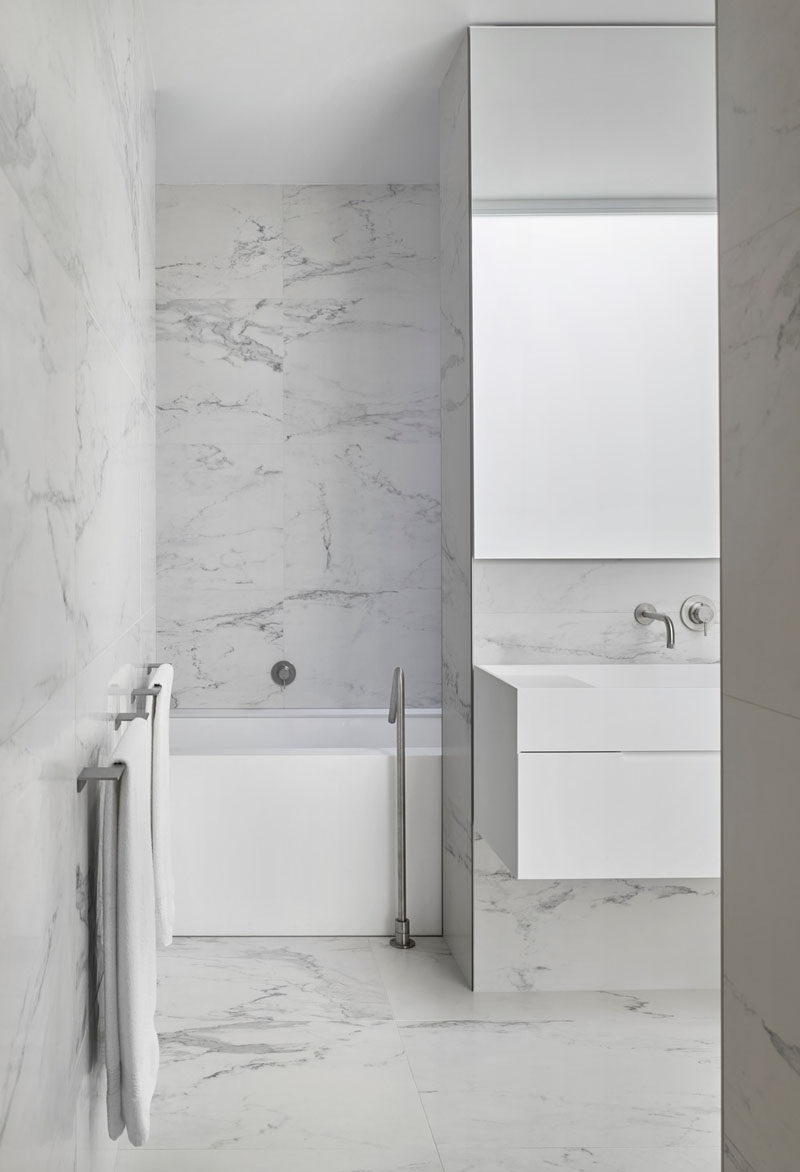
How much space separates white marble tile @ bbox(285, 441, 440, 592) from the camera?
4.33 m

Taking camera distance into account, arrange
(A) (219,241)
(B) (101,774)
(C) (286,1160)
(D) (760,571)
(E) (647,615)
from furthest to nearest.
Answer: (A) (219,241) → (E) (647,615) → (C) (286,1160) → (B) (101,774) → (D) (760,571)

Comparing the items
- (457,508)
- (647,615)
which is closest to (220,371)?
(457,508)

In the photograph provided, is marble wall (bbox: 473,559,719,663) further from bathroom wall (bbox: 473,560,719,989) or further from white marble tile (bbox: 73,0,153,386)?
white marble tile (bbox: 73,0,153,386)

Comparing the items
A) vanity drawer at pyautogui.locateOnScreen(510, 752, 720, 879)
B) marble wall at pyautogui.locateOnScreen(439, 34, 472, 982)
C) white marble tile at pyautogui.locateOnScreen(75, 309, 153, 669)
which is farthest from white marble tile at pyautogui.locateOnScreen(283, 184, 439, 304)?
vanity drawer at pyautogui.locateOnScreen(510, 752, 720, 879)

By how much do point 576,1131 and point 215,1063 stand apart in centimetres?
84

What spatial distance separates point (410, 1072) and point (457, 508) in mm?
1538

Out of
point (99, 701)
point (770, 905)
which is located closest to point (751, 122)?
point (770, 905)

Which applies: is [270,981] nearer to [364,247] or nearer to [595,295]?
[595,295]

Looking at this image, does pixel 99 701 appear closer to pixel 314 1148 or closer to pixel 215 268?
pixel 314 1148

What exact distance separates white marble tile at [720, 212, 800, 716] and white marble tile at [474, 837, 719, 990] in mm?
1955

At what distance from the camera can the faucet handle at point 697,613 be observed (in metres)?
3.08

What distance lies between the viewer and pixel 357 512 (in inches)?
171

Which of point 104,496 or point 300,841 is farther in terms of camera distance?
point 300,841

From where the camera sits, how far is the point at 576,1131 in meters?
2.25
